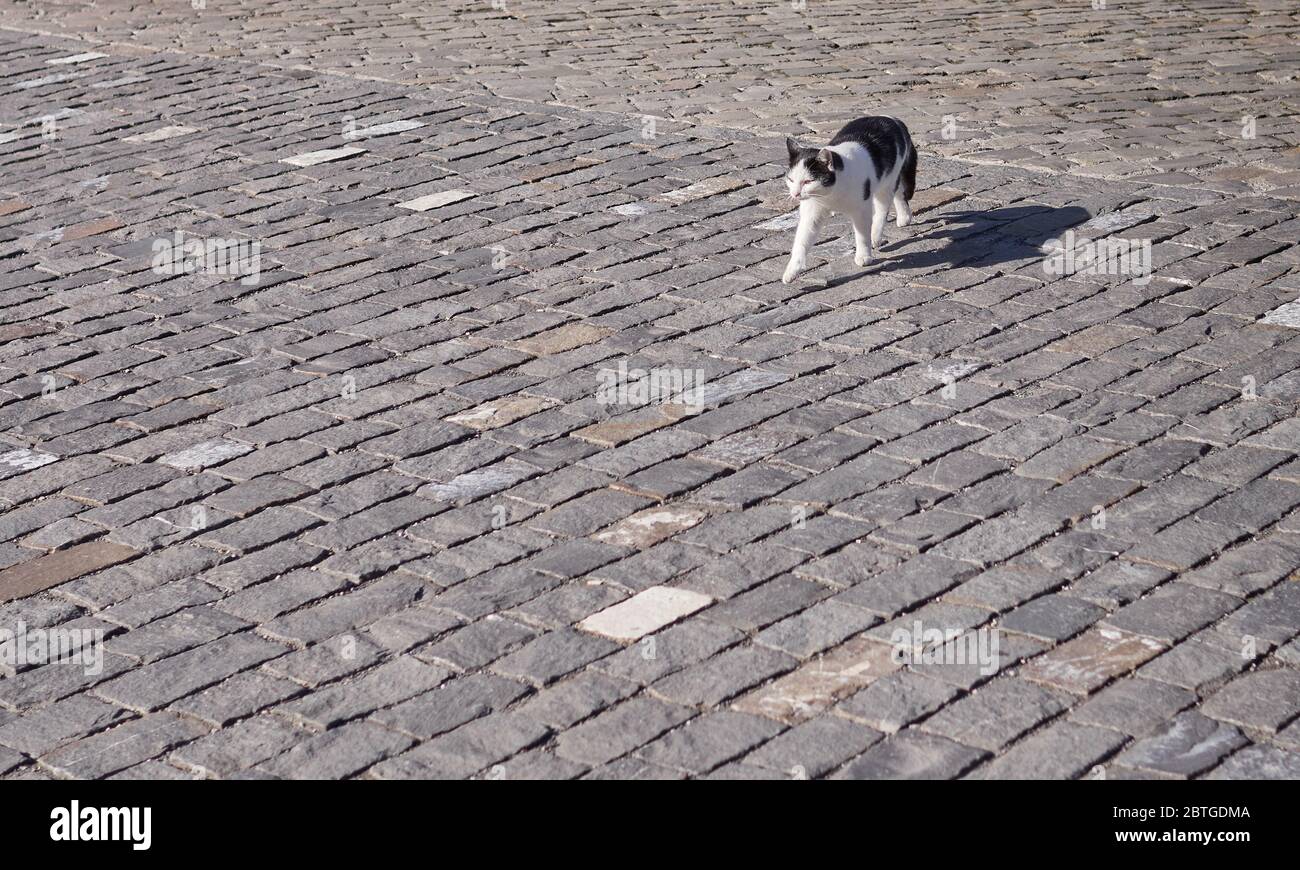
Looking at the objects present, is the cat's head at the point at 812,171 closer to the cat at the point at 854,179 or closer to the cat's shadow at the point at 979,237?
the cat at the point at 854,179

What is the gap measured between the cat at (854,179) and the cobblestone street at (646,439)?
0.74ft

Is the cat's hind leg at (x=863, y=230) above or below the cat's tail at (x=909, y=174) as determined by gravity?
below

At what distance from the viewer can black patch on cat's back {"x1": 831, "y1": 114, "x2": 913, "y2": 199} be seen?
7.32 meters

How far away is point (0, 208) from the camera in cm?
899

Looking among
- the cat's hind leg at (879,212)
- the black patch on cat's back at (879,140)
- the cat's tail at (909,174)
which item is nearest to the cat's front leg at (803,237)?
the black patch on cat's back at (879,140)

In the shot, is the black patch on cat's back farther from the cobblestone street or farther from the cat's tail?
the cobblestone street

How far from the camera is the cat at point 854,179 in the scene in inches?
276

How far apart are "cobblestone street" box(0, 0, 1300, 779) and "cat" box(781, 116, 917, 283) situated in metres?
0.23

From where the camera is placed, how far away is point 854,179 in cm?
711

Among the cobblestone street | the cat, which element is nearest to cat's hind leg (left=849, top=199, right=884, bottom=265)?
the cat

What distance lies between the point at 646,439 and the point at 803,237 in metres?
1.86

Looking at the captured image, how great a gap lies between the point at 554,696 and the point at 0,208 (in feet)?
20.4
